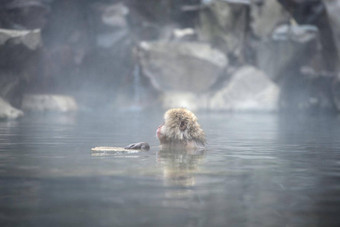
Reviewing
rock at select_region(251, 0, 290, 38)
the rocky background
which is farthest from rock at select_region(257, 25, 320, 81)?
rock at select_region(251, 0, 290, 38)

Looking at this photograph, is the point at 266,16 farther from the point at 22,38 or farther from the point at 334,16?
the point at 22,38

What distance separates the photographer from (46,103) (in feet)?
76.5

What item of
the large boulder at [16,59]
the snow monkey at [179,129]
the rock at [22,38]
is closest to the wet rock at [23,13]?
the large boulder at [16,59]

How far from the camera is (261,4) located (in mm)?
25609

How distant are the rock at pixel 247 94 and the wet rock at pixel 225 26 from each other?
5.36 feet

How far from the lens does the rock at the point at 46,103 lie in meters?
22.9

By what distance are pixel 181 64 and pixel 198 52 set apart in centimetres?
112

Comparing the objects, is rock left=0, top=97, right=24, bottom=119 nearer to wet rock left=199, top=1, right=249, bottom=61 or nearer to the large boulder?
the large boulder

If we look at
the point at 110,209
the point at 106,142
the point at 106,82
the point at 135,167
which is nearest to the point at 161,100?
the point at 106,82

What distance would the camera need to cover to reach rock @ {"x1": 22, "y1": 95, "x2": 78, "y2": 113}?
22.9m

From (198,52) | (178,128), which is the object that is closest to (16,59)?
(198,52)

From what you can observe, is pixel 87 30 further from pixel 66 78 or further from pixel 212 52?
pixel 212 52

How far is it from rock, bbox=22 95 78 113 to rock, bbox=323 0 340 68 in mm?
13327

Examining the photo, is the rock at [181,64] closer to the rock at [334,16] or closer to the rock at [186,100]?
the rock at [186,100]
